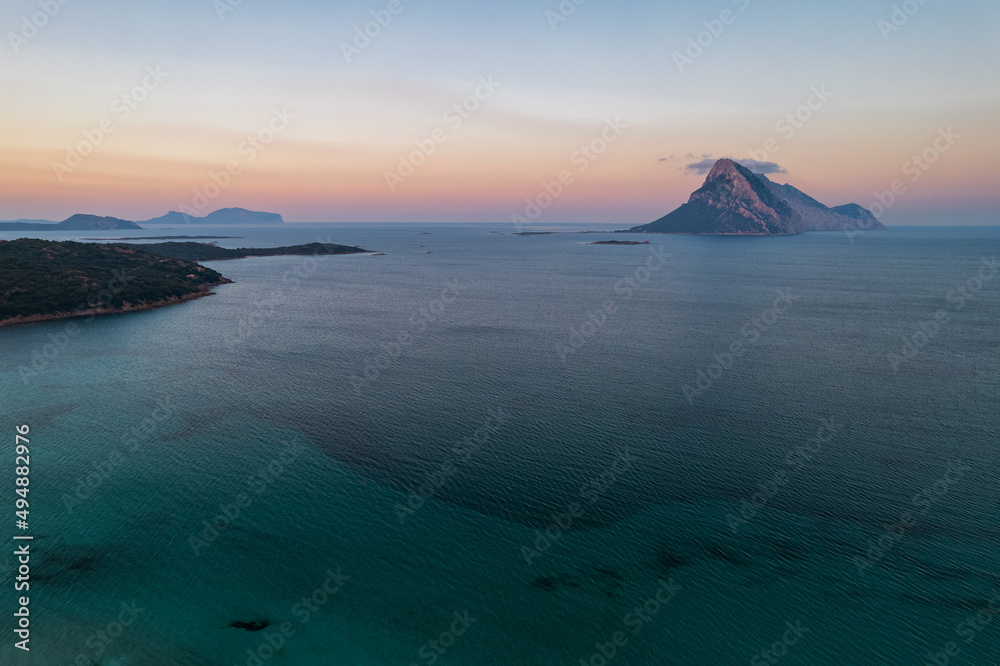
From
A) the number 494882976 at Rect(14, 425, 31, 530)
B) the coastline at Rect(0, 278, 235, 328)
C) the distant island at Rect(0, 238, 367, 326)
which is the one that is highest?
the distant island at Rect(0, 238, 367, 326)

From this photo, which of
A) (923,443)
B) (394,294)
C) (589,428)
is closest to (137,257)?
(394,294)

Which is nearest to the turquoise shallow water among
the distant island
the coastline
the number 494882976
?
the number 494882976

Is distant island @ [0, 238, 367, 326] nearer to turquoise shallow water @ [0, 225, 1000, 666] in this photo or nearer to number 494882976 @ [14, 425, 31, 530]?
turquoise shallow water @ [0, 225, 1000, 666]

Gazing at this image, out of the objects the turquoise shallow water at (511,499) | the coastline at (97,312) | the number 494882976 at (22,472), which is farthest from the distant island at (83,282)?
the number 494882976 at (22,472)

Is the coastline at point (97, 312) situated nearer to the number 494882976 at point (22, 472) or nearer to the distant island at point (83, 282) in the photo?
the distant island at point (83, 282)

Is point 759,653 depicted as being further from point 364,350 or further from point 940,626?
point 364,350

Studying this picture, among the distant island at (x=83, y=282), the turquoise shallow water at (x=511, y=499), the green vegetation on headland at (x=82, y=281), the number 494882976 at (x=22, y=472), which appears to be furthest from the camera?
the green vegetation on headland at (x=82, y=281)
